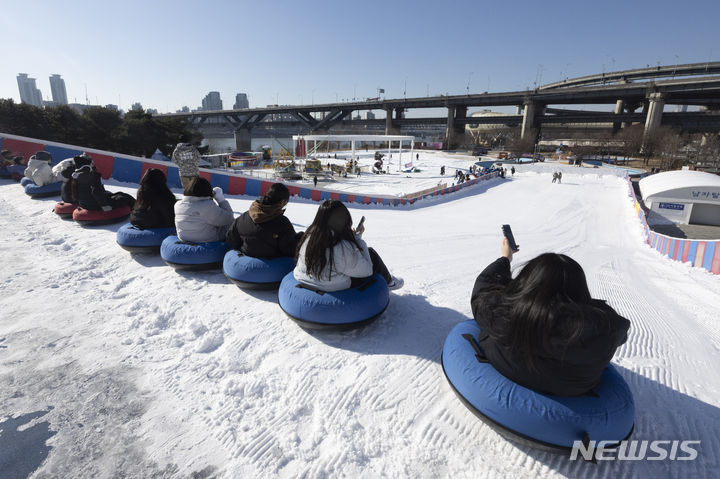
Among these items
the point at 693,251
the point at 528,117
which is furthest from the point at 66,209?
the point at 528,117

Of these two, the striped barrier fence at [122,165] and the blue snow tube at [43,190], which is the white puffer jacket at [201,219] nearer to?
the blue snow tube at [43,190]

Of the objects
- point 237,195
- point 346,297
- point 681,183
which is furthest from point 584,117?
point 346,297

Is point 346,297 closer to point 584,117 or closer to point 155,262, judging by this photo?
point 155,262

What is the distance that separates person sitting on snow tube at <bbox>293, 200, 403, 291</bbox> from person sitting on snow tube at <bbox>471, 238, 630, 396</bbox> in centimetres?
156

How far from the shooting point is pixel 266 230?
438cm

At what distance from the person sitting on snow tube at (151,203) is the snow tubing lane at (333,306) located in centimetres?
367

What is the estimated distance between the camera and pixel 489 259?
762cm

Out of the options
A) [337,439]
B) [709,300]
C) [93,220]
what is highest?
[93,220]

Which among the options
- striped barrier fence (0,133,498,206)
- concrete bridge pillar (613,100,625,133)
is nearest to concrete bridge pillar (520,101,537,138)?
concrete bridge pillar (613,100,625,133)

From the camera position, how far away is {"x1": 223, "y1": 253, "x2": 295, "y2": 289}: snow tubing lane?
Answer: 14.8 ft

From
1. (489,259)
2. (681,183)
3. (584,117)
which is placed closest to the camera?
(489,259)

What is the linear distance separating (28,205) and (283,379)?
11.1 metres

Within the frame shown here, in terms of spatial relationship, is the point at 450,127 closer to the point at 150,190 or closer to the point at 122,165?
the point at 122,165

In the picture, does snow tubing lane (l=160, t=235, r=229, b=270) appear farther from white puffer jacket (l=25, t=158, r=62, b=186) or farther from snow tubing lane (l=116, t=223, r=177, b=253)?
white puffer jacket (l=25, t=158, r=62, b=186)
